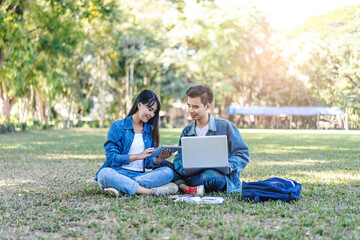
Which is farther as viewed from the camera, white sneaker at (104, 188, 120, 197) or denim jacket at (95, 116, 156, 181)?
denim jacket at (95, 116, 156, 181)

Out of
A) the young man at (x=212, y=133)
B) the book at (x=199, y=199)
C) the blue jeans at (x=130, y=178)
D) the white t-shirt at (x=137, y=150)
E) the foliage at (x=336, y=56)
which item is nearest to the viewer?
the book at (x=199, y=199)

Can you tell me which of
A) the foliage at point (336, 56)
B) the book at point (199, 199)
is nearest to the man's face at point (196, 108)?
the book at point (199, 199)

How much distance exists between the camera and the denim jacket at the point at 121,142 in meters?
4.31

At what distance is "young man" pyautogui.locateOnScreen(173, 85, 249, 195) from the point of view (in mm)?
4375

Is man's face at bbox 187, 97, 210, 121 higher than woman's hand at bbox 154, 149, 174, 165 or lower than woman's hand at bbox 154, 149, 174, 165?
higher

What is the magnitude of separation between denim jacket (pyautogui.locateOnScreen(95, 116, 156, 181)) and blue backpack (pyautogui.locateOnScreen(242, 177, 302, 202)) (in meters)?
1.23

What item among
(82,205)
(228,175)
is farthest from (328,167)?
(82,205)

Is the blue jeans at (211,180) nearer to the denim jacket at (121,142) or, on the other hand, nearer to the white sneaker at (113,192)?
the denim jacket at (121,142)

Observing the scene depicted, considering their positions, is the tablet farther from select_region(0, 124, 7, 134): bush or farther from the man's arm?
select_region(0, 124, 7, 134): bush

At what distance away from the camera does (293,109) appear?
4225 centimetres

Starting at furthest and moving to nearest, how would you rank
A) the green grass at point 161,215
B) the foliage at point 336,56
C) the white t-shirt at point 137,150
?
the foliage at point 336,56 → the white t-shirt at point 137,150 → the green grass at point 161,215

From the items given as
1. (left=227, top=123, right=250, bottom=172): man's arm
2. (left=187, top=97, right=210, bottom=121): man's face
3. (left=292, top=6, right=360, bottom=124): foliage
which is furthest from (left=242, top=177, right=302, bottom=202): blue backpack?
(left=292, top=6, right=360, bottom=124): foliage

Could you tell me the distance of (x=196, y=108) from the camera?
4.42 meters

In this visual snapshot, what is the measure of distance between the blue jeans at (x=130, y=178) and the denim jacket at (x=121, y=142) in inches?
4.5
